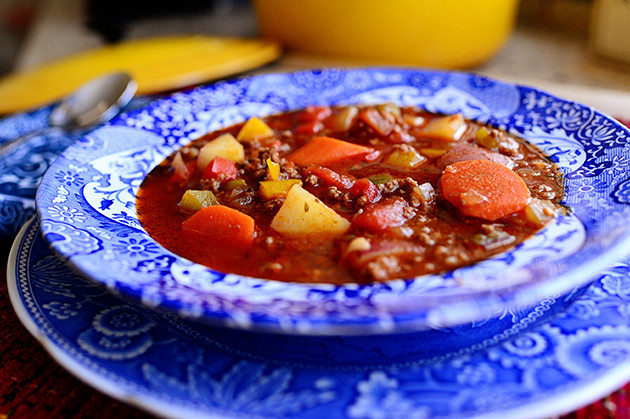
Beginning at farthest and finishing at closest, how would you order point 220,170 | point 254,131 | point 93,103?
point 93,103 → point 254,131 → point 220,170

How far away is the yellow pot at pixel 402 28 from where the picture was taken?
3.36m

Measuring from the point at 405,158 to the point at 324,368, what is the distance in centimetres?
100

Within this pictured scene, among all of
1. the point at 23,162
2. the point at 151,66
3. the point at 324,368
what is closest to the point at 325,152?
the point at 324,368

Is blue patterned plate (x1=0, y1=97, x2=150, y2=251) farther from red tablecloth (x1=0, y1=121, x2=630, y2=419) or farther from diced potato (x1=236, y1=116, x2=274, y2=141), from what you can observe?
diced potato (x1=236, y1=116, x2=274, y2=141)

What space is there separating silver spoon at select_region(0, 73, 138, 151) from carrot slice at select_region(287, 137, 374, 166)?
1.27 metres

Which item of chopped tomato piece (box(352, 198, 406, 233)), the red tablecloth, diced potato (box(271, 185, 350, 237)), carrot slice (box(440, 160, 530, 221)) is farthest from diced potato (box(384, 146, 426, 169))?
the red tablecloth

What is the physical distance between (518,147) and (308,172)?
79cm

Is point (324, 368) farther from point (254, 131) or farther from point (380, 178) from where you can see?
point (254, 131)

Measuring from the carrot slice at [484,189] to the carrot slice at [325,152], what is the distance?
16.9 inches

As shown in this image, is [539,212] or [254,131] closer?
[539,212]

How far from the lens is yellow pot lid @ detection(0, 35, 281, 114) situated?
336cm

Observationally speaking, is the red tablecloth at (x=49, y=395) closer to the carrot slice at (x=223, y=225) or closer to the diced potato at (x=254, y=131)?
the carrot slice at (x=223, y=225)

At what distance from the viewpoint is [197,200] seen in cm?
199

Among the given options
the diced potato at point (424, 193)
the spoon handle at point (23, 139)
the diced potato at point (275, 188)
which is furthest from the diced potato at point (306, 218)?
the spoon handle at point (23, 139)
